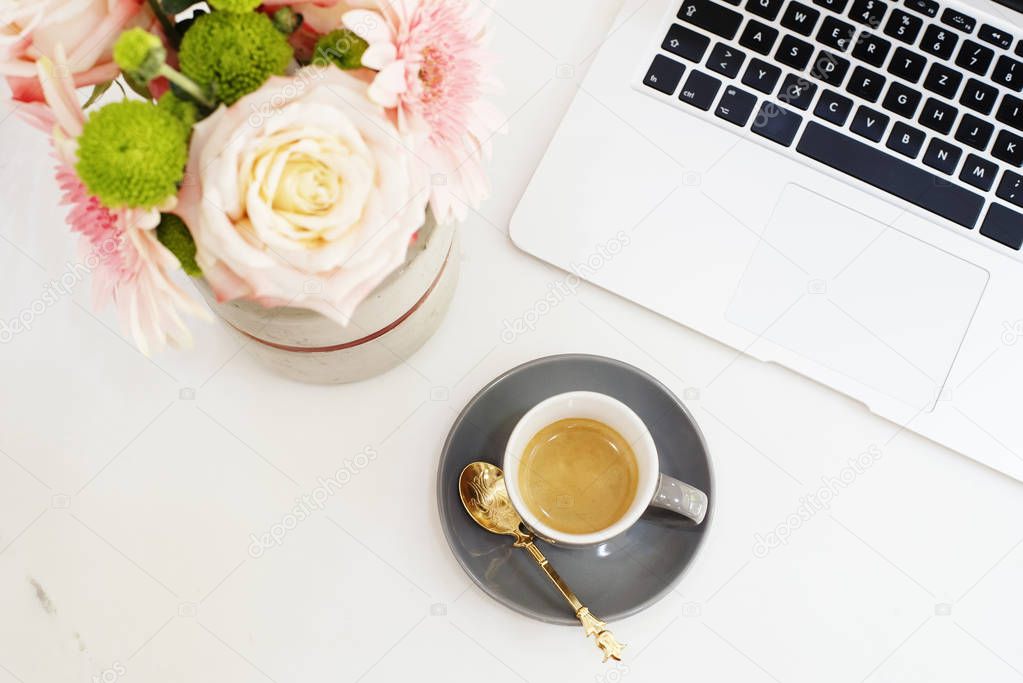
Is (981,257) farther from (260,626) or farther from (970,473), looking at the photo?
(260,626)

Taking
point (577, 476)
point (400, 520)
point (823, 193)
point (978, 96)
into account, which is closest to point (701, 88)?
point (823, 193)

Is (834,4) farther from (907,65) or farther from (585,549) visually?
→ (585,549)

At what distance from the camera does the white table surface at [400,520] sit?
661mm

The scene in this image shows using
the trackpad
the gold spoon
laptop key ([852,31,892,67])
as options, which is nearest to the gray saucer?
the gold spoon

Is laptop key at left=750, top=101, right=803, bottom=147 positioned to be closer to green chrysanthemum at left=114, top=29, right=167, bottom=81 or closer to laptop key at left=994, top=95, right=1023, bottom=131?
laptop key at left=994, top=95, right=1023, bottom=131

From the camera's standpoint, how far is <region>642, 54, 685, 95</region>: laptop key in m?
0.70

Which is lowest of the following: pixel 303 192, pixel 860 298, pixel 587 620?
pixel 587 620

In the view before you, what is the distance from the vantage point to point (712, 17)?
70 centimetres

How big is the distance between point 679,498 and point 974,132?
0.42 meters

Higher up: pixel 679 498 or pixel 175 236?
pixel 175 236

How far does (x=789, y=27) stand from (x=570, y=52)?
0.64 ft

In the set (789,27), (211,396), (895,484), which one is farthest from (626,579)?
(789,27)

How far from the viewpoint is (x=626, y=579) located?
0.64 meters

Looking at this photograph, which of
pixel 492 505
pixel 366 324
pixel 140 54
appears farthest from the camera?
pixel 492 505
